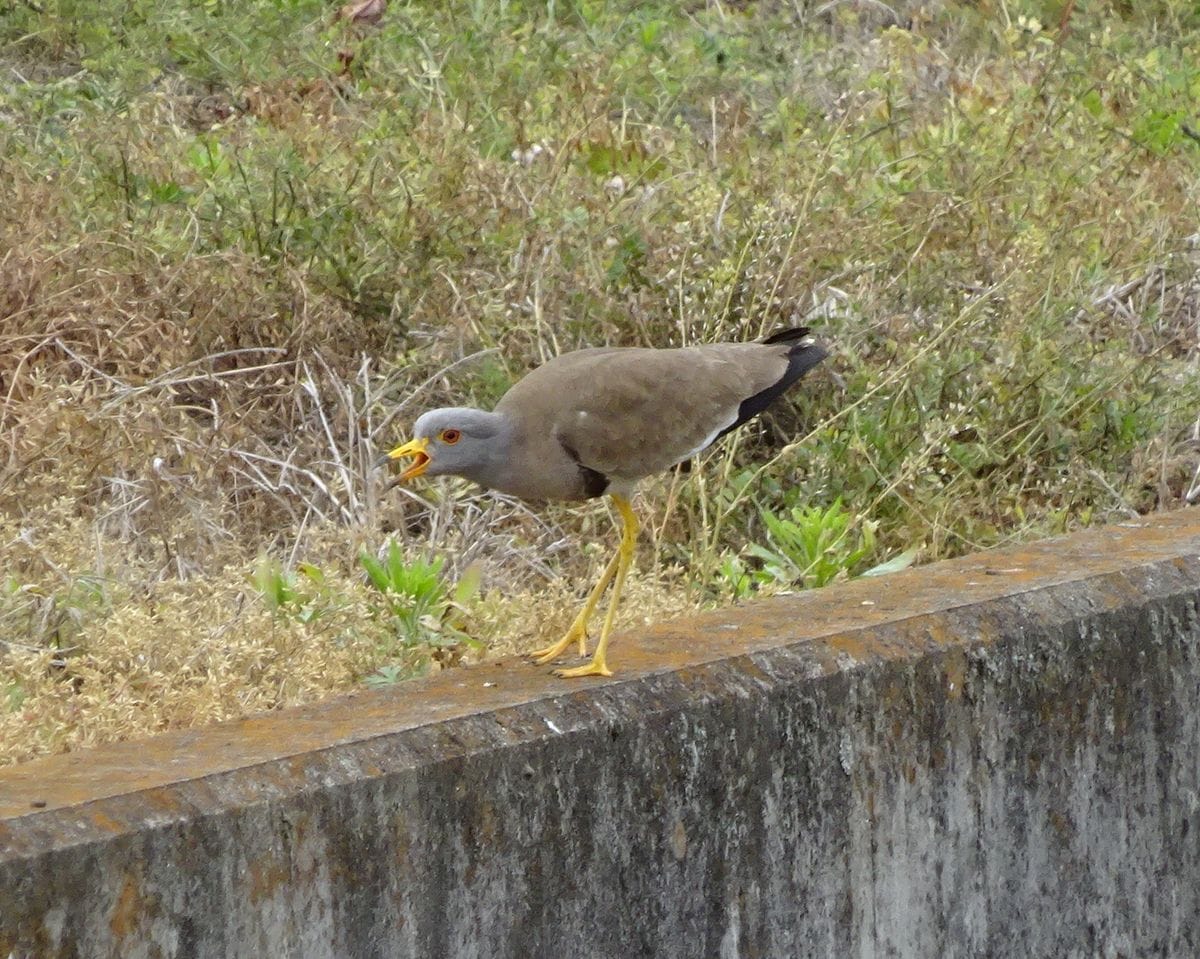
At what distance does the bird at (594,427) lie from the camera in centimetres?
389

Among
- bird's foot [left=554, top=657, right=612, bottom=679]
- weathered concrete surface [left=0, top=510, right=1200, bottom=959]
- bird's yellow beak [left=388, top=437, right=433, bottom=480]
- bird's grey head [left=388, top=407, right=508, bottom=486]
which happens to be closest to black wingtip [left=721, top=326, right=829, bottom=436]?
weathered concrete surface [left=0, top=510, right=1200, bottom=959]

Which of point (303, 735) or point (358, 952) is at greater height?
point (303, 735)

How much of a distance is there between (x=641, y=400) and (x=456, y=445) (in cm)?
45

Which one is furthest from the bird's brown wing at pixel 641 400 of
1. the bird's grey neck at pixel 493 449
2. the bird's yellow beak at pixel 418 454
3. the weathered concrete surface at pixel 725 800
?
the weathered concrete surface at pixel 725 800

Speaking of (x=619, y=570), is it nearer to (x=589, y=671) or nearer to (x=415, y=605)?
(x=415, y=605)

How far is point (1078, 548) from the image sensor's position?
166 inches

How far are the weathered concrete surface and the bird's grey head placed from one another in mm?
480

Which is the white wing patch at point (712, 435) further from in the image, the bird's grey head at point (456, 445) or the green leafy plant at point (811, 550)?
the green leafy plant at point (811, 550)

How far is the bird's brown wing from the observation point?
399 cm

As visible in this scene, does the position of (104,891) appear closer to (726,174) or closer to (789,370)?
(789,370)

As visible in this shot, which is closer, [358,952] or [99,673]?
[358,952]

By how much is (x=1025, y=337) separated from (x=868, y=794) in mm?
3150

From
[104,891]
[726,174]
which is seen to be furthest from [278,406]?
[104,891]

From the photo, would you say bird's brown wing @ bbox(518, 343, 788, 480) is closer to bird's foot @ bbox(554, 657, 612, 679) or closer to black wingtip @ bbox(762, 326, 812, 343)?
black wingtip @ bbox(762, 326, 812, 343)
